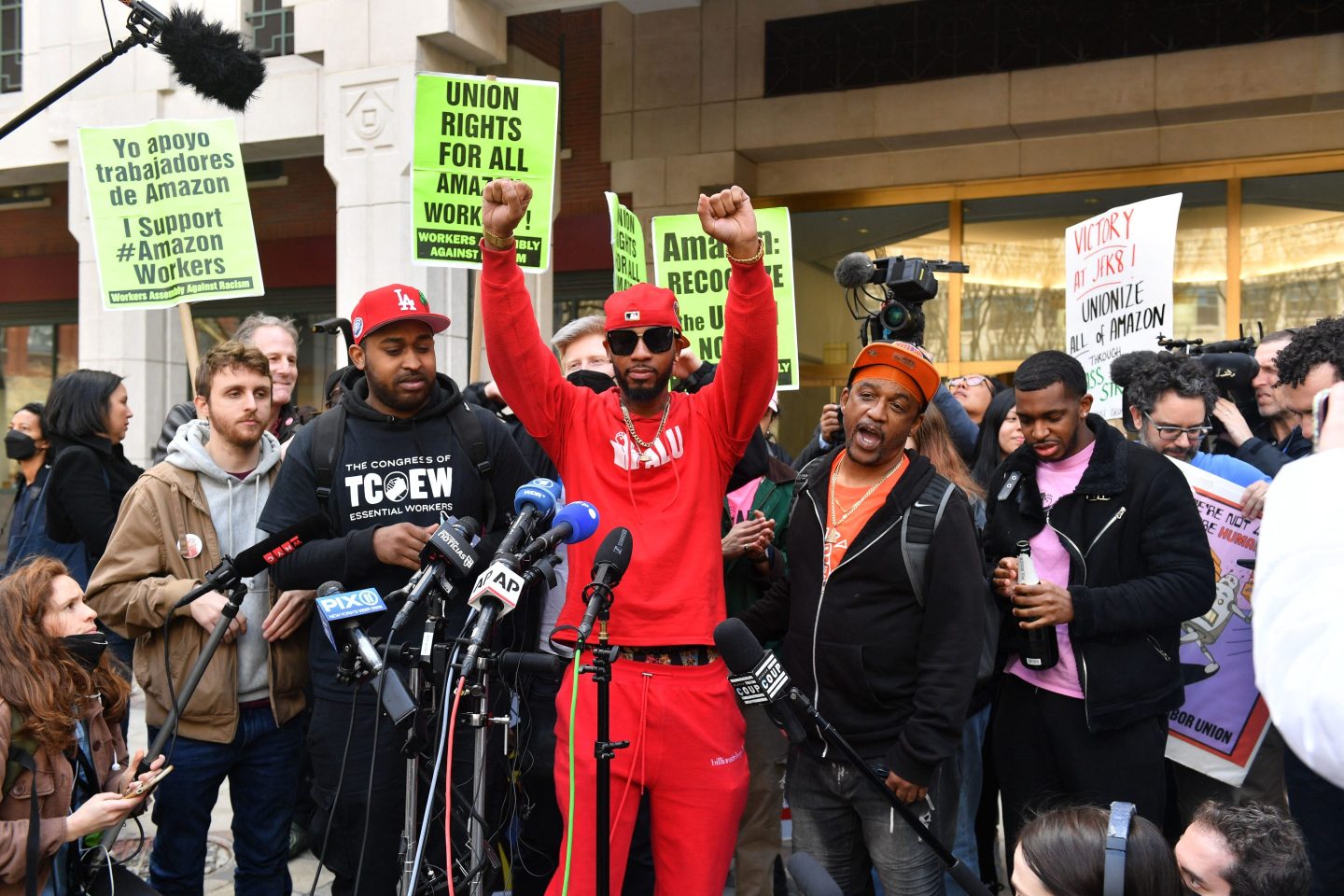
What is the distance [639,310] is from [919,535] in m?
1.08

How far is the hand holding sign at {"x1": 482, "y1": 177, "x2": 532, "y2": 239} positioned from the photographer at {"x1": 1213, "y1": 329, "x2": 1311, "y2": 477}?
2.97 meters

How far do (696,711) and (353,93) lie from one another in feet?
27.8

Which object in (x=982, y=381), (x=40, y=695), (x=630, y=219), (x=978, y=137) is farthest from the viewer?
(x=978, y=137)

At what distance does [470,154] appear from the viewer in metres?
6.49

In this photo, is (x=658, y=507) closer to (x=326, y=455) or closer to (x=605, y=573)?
(x=605, y=573)

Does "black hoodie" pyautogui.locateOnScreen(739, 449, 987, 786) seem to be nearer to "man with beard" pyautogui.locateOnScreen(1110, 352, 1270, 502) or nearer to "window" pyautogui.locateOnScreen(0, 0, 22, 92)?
"man with beard" pyautogui.locateOnScreen(1110, 352, 1270, 502)

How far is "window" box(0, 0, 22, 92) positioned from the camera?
14266 mm

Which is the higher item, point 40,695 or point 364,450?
point 364,450

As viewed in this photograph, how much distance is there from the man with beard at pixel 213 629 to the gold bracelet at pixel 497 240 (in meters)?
1.23

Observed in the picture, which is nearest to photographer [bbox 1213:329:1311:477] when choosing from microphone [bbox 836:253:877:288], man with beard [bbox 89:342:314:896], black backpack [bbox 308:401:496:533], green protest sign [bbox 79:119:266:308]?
microphone [bbox 836:253:877:288]

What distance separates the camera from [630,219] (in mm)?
6957

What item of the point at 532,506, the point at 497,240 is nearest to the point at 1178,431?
the point at 497,240

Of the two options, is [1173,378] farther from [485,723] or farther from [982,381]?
[485,723]

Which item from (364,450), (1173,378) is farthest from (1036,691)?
(364,450)
